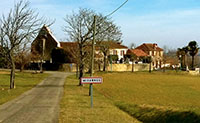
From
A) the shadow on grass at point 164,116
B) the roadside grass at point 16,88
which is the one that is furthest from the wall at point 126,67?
the shadow on grass at point 164,116

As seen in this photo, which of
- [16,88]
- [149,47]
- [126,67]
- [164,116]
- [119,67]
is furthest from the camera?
[149,47]

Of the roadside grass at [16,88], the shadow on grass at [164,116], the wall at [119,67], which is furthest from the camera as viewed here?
the wall at [119,67]

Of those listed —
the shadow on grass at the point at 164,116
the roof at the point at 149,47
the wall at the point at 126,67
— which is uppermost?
the roof at the point at 149,47

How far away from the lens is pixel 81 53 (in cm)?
3844

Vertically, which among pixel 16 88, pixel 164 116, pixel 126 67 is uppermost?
pixel 126 67

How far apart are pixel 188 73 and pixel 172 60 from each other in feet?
91.0

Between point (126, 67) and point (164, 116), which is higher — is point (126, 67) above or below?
above

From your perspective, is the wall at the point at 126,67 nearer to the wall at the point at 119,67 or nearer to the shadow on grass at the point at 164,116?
the wall at the point at 119,67

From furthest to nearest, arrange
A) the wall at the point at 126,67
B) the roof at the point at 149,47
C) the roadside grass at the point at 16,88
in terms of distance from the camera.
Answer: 1. the roof at the point at 149,47
2. the wall at the point at 126,67
3. the roadside grass at the point at 16,88

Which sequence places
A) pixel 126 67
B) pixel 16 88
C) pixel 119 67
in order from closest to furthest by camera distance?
1. pixel 16 88
2. pixel 119 67
3. pixel 126 67

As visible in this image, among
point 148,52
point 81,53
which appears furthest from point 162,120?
point 148,52

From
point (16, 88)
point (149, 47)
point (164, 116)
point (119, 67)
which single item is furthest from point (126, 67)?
point (164, 116)

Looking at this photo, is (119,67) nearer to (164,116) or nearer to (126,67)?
(126,67)

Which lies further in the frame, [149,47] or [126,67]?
[149,47]
